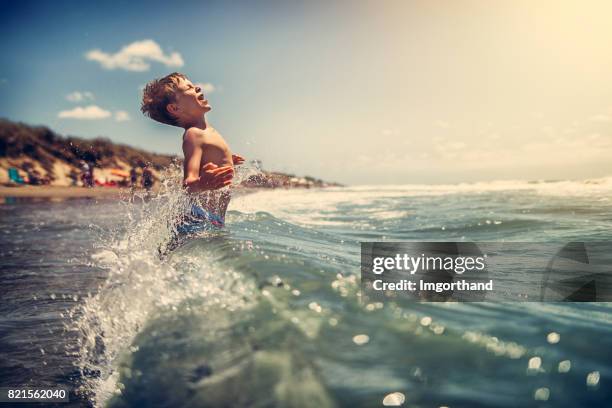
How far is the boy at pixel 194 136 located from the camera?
11.1 feet

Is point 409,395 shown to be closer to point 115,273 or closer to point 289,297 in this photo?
point 289,297

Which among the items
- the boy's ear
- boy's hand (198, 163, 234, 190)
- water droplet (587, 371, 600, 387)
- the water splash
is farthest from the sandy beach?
water droplet (587, 371, 600, 387)

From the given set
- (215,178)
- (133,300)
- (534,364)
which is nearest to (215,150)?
(215,178)

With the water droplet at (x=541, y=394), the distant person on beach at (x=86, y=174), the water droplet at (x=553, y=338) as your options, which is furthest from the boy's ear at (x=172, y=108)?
the distant person on beach at (x=86, y=174)

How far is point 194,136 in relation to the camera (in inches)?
138

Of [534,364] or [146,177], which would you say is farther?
[146,177]

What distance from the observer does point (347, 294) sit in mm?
1979

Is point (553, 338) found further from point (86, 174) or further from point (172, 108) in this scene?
point (86, 174)

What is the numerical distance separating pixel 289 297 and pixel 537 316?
1.12 metres

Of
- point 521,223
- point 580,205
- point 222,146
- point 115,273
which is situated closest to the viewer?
point 115,273

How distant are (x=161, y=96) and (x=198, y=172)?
88 centimetres

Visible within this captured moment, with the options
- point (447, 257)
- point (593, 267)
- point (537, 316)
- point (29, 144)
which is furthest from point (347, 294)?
point (29, 144)

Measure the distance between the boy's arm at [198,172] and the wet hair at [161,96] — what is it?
17.7 inches

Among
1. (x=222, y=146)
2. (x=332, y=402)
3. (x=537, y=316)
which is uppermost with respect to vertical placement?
(x=222, y=146)
